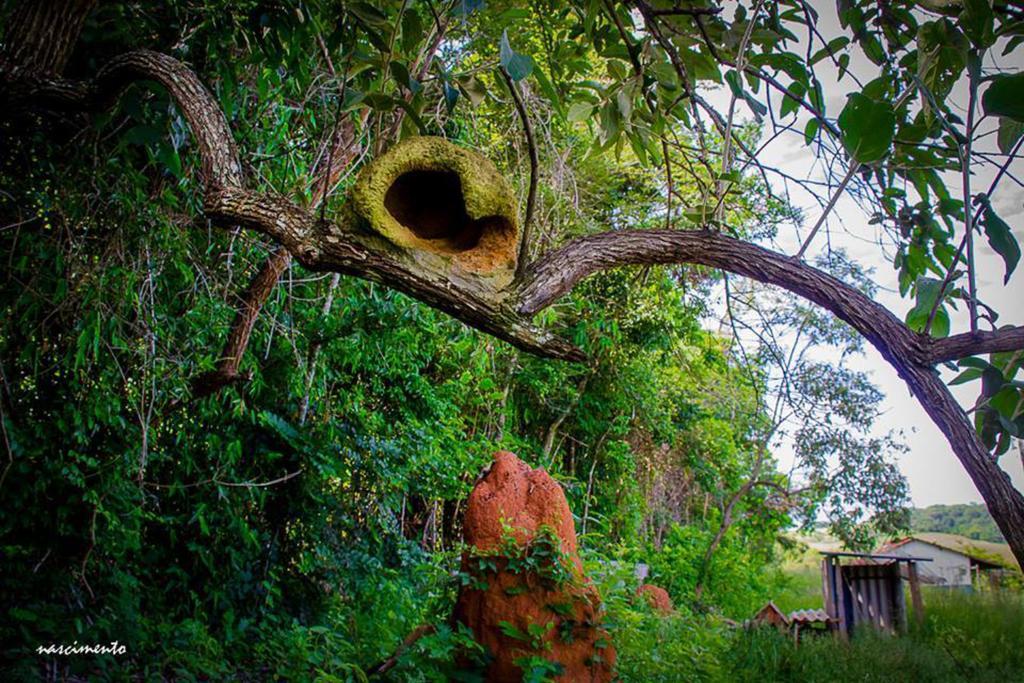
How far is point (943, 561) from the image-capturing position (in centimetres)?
694

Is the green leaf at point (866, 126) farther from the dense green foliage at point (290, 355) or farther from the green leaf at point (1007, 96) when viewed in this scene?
the green leaf at point (1007, 96)

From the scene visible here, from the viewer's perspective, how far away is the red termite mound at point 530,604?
8.36 feet

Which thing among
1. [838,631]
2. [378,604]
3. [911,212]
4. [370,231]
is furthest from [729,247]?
[838,631]

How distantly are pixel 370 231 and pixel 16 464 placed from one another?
227 cm

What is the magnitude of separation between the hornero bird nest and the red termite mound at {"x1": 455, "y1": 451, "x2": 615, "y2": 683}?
132cm

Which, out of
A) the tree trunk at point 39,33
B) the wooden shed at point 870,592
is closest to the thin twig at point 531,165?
the tree trunk at point 39,33

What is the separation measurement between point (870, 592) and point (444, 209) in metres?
5.83

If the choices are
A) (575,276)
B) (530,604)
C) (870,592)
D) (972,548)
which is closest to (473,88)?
(575,276)

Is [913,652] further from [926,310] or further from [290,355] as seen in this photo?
[290,355]

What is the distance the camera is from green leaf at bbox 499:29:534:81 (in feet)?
4.48

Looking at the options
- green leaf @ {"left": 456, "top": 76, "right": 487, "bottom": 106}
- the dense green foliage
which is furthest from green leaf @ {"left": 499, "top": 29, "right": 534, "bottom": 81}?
green leaf @ {"left": 456, "top": 76, "right": 487, "bottom": 106}

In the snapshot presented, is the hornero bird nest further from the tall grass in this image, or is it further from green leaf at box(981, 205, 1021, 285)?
the tall grass

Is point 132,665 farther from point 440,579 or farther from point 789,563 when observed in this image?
point 789,563

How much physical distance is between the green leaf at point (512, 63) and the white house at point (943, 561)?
6.45 metres
